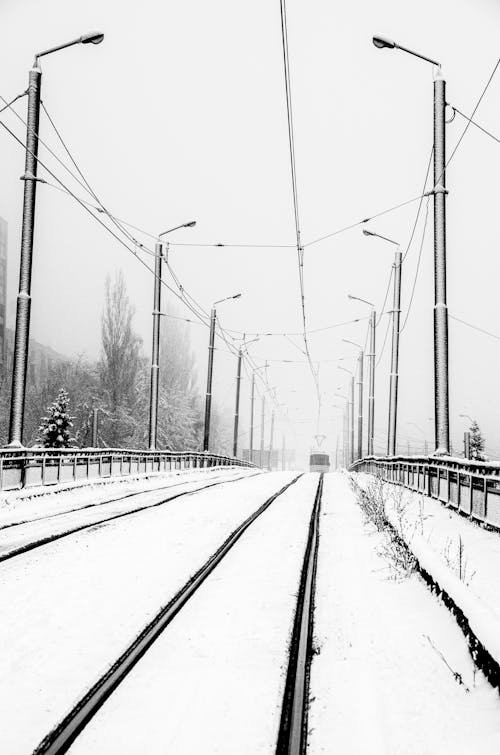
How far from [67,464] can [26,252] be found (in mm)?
5519

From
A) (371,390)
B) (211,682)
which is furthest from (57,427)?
(211,682)

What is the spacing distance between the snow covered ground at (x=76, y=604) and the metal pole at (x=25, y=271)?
6858mm

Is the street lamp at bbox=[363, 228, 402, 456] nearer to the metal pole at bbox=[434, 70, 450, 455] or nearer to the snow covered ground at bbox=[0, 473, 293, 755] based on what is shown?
the metal pole at bbox=[434, 70, 450, 455]

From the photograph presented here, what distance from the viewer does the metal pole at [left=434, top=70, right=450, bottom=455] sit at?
1605cm

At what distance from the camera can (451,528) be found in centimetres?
1033

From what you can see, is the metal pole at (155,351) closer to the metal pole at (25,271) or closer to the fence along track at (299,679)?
the metal pole at (25,271)

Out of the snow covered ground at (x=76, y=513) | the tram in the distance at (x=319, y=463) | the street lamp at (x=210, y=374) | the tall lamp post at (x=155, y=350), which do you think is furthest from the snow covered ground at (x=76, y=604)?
the tram in the distance at (x=319, y=463)

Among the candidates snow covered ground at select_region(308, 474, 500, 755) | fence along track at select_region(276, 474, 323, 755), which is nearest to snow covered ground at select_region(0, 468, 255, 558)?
fence along track at select_region(276, 474, 323, 755)

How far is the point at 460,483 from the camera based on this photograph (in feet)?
40.2

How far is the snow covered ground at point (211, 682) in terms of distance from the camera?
2949 millimetres

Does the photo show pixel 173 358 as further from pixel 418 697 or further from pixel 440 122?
pixel 418 697

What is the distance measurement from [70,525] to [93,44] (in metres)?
12.6

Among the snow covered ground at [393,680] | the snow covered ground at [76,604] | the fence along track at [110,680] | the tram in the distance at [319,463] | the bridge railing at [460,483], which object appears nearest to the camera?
the fence along track at [110,680]

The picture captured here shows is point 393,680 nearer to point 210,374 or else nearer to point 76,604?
point 76,604
